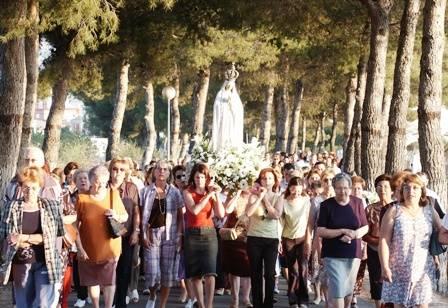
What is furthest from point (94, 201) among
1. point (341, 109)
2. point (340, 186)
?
point (341, 109)

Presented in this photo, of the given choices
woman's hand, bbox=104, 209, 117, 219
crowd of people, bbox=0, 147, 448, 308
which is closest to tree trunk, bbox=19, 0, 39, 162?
crowd of people, bbox=0, 147, 448, 308

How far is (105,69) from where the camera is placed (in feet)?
92.7

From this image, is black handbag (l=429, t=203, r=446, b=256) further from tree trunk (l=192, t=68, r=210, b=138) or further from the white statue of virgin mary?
tree trunk (l=192, t=68, r=210, b=138)

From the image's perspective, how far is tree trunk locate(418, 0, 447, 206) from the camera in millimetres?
15453

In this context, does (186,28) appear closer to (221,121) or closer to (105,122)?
(221,121)

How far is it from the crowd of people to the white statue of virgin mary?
7.85ft

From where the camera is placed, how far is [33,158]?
30.7 ft

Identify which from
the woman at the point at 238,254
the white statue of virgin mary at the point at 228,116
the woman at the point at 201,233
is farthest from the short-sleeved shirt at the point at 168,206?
the white statue of virgin mary at the point at 228,116

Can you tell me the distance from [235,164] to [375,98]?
6.80 metres

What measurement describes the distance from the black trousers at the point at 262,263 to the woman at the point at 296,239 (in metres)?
0.99

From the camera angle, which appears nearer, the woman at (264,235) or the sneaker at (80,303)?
the woman at (264,235)

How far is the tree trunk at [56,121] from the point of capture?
22.5 m

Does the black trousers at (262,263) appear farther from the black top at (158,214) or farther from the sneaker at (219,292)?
the sneaker at (219,292)

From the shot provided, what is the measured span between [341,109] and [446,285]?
1777 inches
